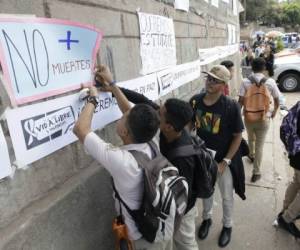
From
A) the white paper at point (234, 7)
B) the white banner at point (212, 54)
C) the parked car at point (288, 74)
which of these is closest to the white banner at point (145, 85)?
the white banner at point (212, 54)

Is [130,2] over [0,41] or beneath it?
over

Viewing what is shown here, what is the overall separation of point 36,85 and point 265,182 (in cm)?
366

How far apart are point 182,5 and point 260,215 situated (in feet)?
9.37

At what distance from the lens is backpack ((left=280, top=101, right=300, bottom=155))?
2928 millimetres

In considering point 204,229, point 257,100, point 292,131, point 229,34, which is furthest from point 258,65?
point 229,34

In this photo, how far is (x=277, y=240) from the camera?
A: 128 inches

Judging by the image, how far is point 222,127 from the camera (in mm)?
2893

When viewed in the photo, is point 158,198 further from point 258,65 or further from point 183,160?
point 258,65

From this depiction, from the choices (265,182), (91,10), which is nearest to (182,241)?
(91,10)

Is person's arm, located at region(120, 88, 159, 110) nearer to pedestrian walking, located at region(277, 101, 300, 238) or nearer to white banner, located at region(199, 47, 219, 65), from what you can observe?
pedestrian walking, located at region(277, 101, 300, 238)

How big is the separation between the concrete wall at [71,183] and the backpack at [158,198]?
16.1 inches

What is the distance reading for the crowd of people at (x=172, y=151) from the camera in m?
1.77

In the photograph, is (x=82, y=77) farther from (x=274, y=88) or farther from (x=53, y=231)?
(x=274, y=88)

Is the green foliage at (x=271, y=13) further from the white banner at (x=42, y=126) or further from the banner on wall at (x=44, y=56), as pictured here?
the white banner at (x=42, y=126)
